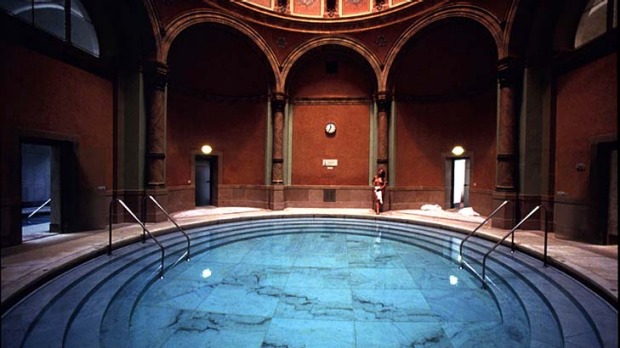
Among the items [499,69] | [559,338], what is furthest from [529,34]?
[559,338]

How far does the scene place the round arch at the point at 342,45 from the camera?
11.5m

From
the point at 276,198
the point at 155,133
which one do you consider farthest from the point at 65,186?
the point at 276,198

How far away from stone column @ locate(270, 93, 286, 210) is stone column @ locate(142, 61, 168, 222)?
4.05 meters

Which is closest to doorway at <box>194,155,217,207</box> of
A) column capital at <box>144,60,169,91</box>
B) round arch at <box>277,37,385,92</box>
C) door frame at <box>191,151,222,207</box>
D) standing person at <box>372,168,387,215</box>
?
door frame at <box>191,151,222,207</box>

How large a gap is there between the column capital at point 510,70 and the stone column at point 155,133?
9.11 metres

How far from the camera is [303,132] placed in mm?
12664

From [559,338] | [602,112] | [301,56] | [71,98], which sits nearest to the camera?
[559,338]

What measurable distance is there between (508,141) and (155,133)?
31.3 ft

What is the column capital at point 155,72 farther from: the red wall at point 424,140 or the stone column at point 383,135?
the red wall at point 424,140

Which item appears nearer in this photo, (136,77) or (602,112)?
(602,112)

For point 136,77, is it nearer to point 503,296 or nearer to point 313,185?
point 313,185

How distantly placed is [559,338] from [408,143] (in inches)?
367

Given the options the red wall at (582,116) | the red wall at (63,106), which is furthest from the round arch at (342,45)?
the red wall at (63,106)

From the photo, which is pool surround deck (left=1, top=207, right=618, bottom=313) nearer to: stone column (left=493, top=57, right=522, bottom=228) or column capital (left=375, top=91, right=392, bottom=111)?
stone column (left=493, top=57, right=522, bottom=228)
